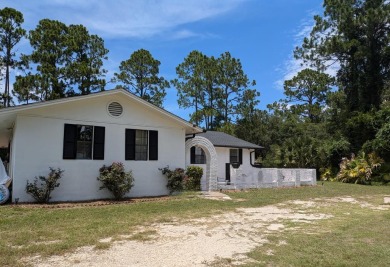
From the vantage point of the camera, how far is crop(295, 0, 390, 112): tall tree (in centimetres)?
2725

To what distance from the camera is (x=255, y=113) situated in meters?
41.0

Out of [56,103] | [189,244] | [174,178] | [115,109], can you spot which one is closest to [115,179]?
[174,178]

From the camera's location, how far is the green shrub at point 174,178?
1425 cm

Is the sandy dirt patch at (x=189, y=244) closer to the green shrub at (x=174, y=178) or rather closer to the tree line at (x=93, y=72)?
the green shrub at (x=174, y=178)

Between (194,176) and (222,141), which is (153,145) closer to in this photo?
(194,176)

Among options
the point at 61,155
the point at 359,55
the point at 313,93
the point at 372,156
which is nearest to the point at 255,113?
the point at 313,93

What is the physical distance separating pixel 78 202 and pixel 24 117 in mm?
3595

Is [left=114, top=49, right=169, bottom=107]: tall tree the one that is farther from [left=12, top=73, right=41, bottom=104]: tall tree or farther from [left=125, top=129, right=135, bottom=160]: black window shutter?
[left=125, top=129, right=135, bottom=160]: black window shutter

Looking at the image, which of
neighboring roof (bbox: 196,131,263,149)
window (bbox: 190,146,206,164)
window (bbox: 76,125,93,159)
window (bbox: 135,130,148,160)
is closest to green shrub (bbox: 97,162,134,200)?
window (bbox: 76,125,93,159)

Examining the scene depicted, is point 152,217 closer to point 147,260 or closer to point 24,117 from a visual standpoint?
point 147,260

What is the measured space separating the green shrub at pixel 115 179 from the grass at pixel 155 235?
1424 mm

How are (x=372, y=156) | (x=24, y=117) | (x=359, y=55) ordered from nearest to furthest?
1. (x=24, y=117)
2. (x=372, y=156)
3. (x=359, y=55)

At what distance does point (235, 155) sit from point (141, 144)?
11.0 metres

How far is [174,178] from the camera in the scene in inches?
561
